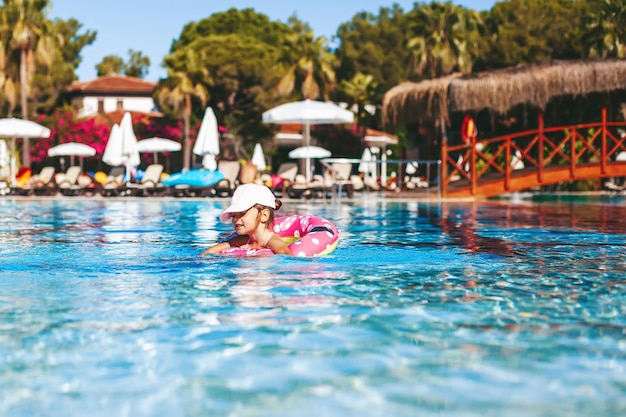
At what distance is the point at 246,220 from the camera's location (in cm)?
804

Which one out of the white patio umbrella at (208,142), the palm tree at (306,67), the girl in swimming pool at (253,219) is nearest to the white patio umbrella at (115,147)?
the white patio umbrella at (208,142)

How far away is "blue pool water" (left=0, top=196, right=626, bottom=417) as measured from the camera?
3.59 metres

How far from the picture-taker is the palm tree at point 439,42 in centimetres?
4059

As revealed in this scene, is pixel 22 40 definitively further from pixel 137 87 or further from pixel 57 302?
pixel 57 302

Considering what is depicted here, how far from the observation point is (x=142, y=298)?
6.12 meters

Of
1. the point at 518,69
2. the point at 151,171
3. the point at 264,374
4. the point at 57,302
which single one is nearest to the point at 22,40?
the point at 151,171

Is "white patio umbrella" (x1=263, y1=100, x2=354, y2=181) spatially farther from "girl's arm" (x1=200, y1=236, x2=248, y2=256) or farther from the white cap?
the white cap

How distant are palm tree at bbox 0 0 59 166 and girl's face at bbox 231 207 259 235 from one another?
108 feet

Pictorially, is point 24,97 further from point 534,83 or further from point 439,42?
point 534,83

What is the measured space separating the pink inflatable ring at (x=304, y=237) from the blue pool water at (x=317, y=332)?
0.47 feet

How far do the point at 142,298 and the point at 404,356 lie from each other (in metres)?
2.41

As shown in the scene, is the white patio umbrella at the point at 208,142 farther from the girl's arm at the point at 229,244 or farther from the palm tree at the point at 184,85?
the girl's arm at the point at 229,244

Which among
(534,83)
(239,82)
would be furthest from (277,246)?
(239,82)

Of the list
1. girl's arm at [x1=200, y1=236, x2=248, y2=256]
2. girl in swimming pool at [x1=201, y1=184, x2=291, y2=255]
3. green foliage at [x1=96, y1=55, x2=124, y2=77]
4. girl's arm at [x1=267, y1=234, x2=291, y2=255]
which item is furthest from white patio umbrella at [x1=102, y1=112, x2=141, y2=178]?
green foliage at [x1=96, y1=55, x2=124, y2=77]
